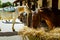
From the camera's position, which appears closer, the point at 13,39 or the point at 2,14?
the point at 13,39

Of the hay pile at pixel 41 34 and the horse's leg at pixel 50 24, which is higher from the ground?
the horse's leg at pixel 50 24

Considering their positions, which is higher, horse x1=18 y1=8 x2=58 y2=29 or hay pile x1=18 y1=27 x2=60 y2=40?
horse x1=18 y1=8 x2=58 y2=29

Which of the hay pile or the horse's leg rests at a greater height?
the horse's leg

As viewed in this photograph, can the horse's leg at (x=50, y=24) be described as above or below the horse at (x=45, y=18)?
below

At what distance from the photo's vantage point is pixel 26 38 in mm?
950

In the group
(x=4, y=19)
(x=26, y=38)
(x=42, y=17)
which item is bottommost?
(x=4, y=19)

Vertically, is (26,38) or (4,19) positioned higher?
(26,38)

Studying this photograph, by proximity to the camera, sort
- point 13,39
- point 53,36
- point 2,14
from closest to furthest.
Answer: point 53,36 < point 13,39 < point 2,14

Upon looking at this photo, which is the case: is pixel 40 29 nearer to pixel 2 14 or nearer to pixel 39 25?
pixel 39 25

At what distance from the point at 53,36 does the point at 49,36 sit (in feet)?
0.06

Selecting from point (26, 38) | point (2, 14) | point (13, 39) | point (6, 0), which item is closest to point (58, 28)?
point (26, 38)

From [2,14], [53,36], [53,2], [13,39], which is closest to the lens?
[53,36]

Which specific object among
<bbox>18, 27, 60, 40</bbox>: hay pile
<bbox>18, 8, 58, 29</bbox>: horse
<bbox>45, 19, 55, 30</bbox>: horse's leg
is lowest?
<bbox>18, 27, 60, 40</bbox>: hay pile

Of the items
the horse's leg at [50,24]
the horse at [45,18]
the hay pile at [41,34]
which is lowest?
the hay pile at [41,34]
